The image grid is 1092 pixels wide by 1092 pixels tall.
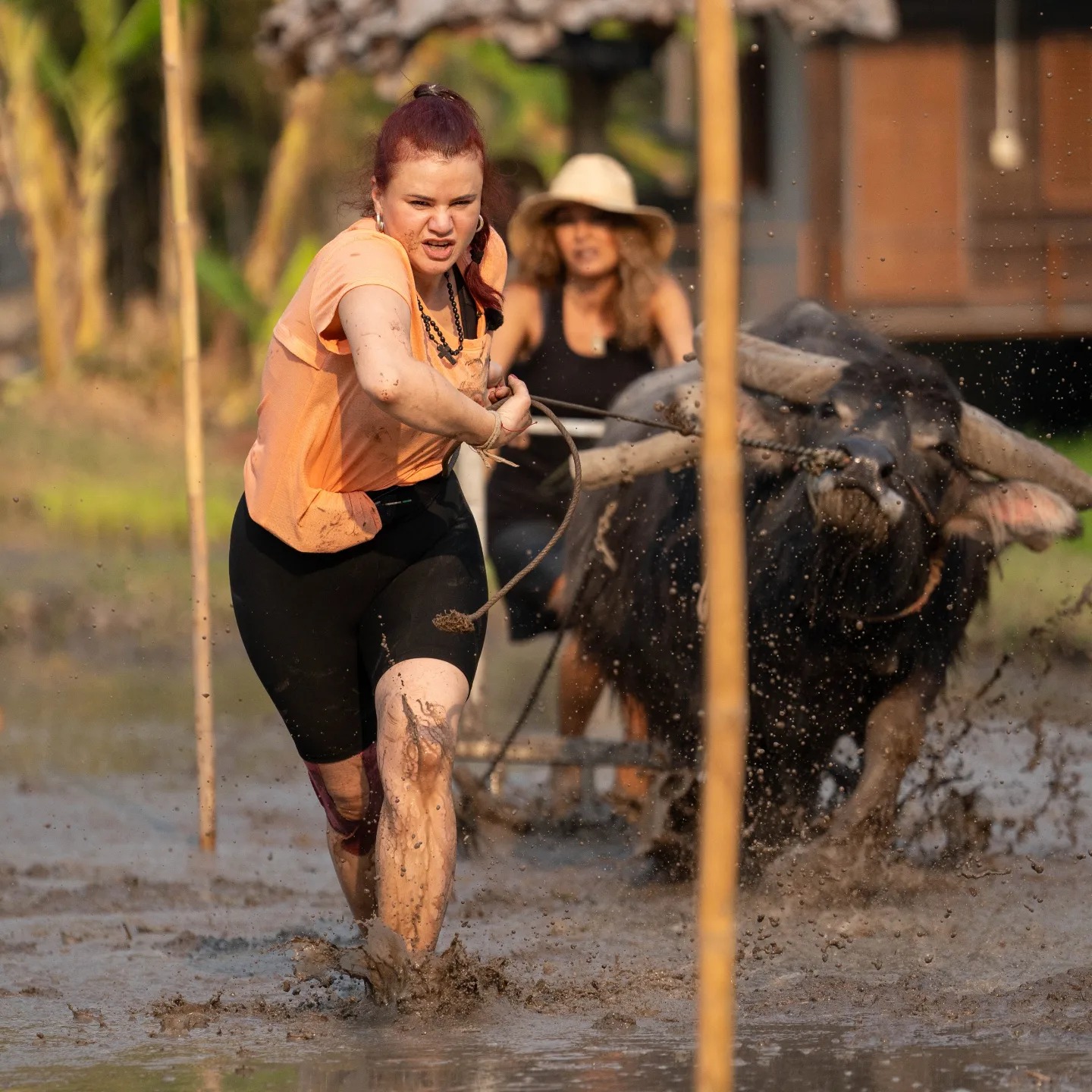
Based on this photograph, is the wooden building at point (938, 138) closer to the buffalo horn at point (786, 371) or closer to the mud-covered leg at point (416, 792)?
the buffalo horn at point (786, 371)

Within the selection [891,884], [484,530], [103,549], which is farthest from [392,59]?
[891,884]

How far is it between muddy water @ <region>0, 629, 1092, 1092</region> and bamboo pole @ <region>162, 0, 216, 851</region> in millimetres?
265

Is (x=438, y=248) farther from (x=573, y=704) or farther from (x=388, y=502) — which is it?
(x=573, y=704)

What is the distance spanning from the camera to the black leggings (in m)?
3.97

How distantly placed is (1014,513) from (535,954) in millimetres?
1641

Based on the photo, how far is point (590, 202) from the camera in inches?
253

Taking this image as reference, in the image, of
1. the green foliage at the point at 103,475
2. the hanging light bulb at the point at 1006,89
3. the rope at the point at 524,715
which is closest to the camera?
the rope at the point at 524,715

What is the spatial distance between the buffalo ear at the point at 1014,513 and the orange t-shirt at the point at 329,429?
68.0 inches

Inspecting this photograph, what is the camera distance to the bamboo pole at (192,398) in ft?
19.5

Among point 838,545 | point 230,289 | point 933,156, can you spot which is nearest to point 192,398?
point 838,545

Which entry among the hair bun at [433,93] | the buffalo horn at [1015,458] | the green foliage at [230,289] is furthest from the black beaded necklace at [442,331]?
the green foliage at [230,289]

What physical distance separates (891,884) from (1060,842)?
949mm

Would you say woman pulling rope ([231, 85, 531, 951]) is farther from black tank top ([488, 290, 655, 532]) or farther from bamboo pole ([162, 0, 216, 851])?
black tank top ([488, 290, 655, 532])

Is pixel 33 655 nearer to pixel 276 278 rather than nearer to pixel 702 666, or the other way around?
pixel 702 666
